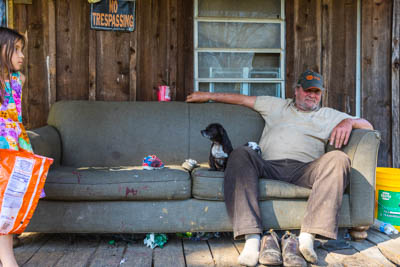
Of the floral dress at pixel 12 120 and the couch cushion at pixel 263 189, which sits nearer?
the floral dress at pixel 12 120

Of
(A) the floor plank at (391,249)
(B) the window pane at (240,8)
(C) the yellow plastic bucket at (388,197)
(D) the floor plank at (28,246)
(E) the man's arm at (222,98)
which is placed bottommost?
(A) the floor plank at (391,249)

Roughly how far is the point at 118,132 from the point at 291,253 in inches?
70.3

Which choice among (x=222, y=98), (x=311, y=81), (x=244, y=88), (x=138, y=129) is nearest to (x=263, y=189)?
(x=311, y=81)

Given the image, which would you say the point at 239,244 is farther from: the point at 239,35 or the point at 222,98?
the point at 239,35

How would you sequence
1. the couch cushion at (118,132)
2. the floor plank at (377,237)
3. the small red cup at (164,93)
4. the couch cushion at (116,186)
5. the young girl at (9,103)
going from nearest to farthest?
the young girl at (9,103)
the couch cushion at (116,186)
the floor plank at (377,237)
the couch cushion at (118,132)
the small red cup at (164,93)

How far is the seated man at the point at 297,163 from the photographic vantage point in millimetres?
2182

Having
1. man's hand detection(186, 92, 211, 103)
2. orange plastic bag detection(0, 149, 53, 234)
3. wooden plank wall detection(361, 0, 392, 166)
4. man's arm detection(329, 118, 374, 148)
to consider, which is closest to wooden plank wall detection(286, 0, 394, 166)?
wooden plank wall detection(361, 0, 392, 166)

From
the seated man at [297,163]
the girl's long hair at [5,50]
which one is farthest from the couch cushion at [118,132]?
the girl's long hair at [5,50]

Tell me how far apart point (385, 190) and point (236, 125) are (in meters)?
1.29

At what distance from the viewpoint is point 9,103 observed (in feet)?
6.63

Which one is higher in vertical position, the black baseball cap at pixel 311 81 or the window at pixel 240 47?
the window at pixel 240 47

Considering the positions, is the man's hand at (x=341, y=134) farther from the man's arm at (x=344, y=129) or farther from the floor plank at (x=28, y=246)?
the floor plank at (x=28, y=246)

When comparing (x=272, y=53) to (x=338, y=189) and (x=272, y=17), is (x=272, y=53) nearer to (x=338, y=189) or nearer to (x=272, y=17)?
(x=272, y=17)

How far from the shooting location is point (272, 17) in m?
3.81
